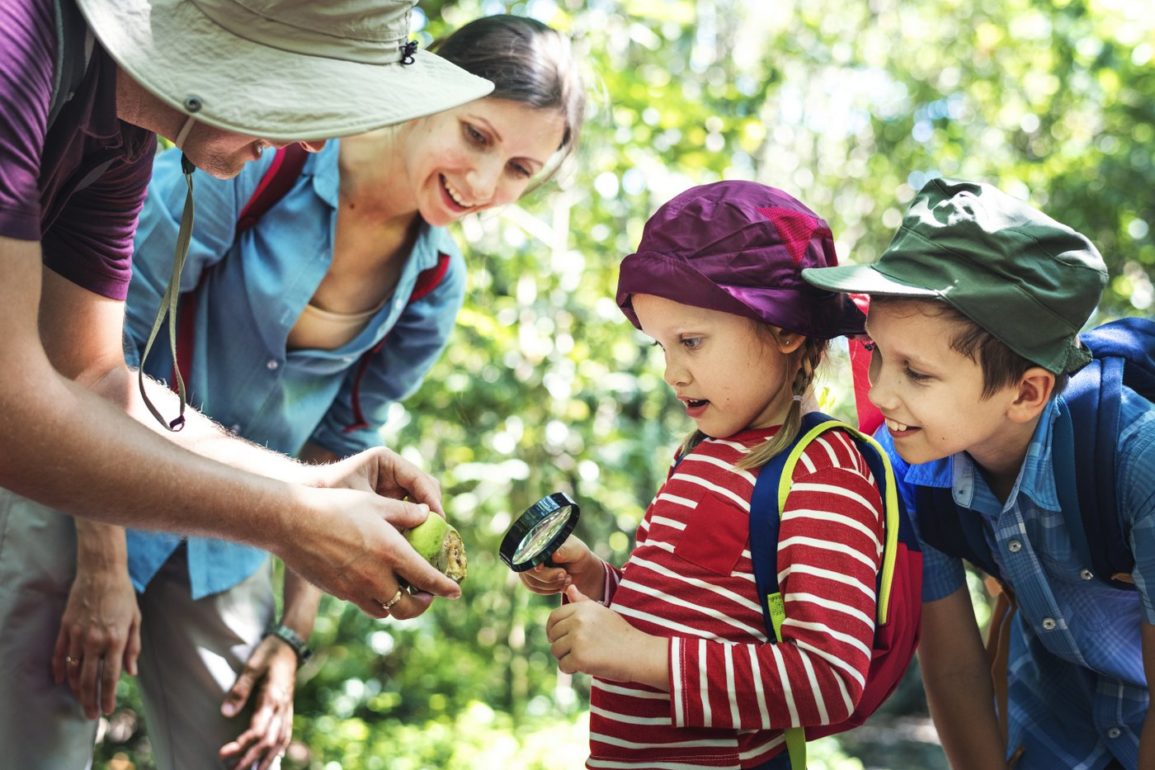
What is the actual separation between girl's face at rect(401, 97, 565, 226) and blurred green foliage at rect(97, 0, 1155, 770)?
1.32 feet

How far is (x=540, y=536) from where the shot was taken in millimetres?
2072

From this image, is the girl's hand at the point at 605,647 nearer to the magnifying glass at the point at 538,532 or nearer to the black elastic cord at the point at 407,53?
the magnifying glass at the point at 538,532

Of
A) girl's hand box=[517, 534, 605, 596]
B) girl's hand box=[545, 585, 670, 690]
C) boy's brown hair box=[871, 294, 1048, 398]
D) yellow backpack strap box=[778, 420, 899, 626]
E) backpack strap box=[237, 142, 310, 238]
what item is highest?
boy's brown hair box=[871, 294, 1048, 398]

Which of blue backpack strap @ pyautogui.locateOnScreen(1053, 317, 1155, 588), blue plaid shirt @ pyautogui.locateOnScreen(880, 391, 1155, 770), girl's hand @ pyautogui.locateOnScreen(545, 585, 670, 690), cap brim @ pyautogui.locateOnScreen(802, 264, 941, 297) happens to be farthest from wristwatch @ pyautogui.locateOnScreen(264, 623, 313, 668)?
blue backpack strap @ pyautogui.locateOnScreen(1053, 317, 1155, 588)

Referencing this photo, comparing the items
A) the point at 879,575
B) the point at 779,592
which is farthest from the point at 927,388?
the point at 779,592

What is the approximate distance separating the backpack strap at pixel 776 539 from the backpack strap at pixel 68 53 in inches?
50.2

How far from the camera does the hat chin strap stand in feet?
5.85

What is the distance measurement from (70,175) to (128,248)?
0.38 m

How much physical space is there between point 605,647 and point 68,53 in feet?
4.10

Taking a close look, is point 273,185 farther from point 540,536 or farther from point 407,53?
point 540,536

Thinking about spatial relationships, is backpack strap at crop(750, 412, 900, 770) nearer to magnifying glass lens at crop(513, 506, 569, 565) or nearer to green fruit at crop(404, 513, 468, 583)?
magnifying glass lens at crop(513, 506, 569, 565)

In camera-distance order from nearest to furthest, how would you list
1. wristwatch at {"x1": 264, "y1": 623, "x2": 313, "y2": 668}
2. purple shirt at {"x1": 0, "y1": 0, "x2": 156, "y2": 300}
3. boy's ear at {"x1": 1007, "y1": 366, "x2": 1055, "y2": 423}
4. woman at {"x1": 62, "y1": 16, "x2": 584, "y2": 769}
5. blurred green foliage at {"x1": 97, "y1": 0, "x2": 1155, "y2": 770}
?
purple shirt at {"x1": 0, "y1": 0, "x2": 156, "y2": 300} → boy's ear at {"x1": 1007, "y1": 366, "x2": 1055, "y2": 423} → woman at {"x1": 62, "y1": 16, "x2": 584, "y2": 769} → wristwatch at {"x1": 264, "y1": 623, "x2": 313, "y2": 668} → blurred green foliage at {"x1": 97, "y1": 0, "x2": 1155, "y2": 770}

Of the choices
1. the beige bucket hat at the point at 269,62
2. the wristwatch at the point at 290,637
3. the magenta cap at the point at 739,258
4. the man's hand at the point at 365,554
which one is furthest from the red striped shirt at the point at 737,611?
the wristwatch at the point at 290,637

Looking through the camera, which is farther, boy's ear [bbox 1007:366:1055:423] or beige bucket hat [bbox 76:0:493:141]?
boy's ear [bbox 1007:366:1055:423]
